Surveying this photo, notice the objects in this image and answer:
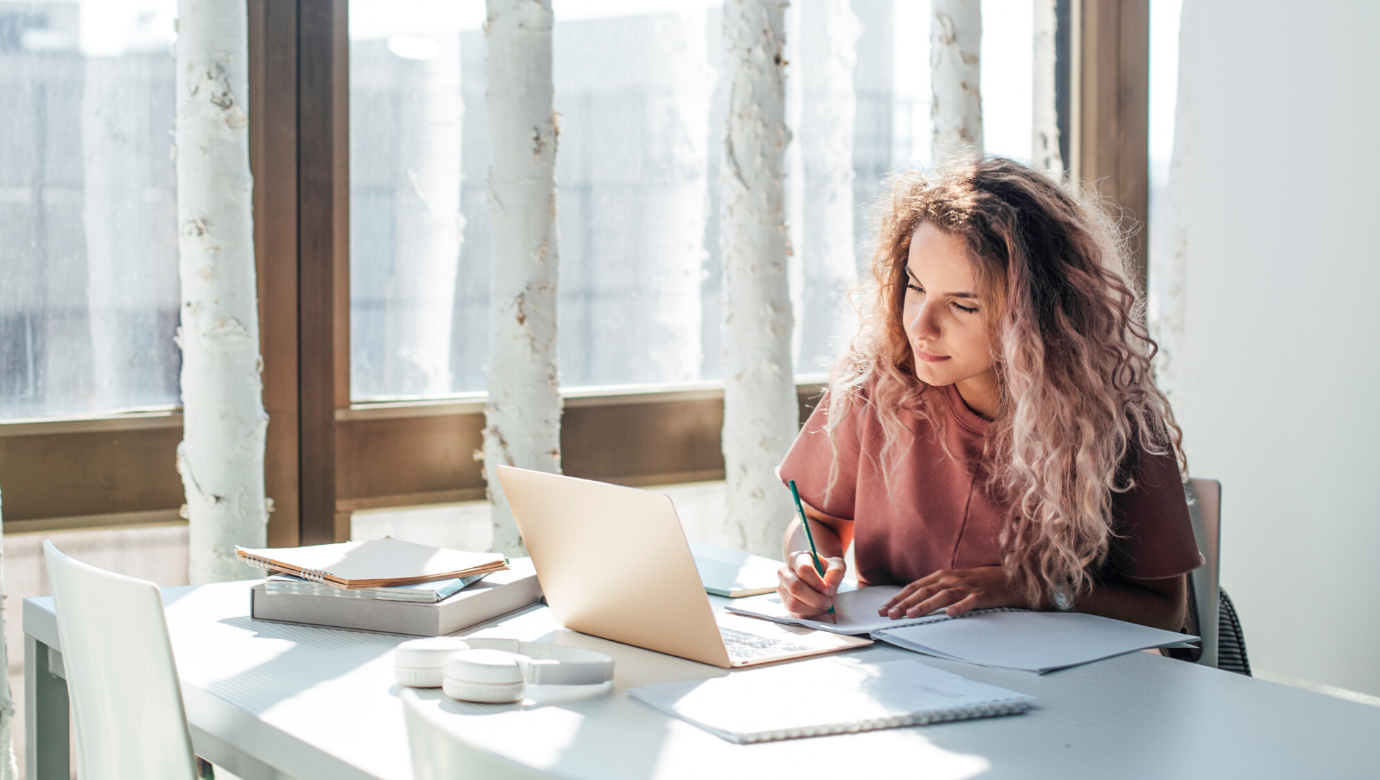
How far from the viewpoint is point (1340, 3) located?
2576 mm

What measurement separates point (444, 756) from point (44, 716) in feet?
3.10

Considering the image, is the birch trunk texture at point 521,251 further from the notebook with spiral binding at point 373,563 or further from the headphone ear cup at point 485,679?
the headphone ear cup at point 485,679

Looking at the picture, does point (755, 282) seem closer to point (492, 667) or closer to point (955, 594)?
point (955, 594)

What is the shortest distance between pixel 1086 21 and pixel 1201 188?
647 millimetres

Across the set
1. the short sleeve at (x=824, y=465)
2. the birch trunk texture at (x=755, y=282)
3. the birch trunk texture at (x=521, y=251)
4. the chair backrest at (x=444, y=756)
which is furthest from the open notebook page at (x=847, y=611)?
the birch trunk texture at (x=755, y=282)

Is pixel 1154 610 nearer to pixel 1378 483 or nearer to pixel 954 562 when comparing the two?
pixel 954 562

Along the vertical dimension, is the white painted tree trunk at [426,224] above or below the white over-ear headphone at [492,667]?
above

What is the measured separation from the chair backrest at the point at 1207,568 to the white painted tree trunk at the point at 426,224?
1.64 m

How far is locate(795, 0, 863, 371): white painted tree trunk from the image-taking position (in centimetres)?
295

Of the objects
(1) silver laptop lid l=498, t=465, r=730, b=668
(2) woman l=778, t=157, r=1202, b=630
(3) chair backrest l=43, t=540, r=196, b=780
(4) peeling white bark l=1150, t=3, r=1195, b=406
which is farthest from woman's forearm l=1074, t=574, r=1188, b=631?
(4) peeling white bark l=1150, t=3, r=1195, b=406

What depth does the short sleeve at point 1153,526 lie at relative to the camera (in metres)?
1.36

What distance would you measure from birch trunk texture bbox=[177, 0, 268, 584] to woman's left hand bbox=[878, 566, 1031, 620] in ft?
4.43

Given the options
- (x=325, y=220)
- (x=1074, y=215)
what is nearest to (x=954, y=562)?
(x=1074, y=215)

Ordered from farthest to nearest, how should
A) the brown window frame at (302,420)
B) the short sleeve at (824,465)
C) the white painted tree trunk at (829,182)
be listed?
1. the white painted tree trunk at (829,182)
2. the brown window frame at (302,420)
3. the short sleeve at (824,465)
